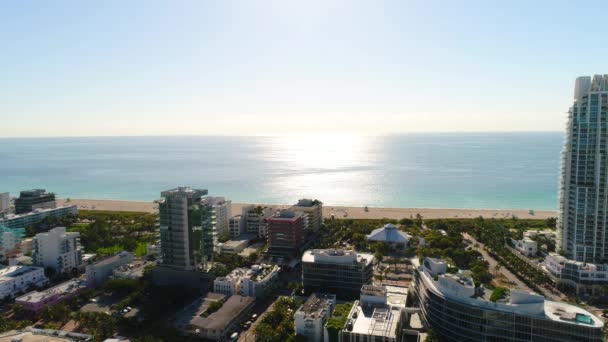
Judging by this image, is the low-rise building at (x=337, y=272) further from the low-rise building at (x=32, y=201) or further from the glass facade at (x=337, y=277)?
the low-rise building at (x=32, y=201)

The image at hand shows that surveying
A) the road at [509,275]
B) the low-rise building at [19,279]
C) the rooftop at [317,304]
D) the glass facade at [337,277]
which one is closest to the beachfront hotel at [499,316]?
the rooftop at [317,304]

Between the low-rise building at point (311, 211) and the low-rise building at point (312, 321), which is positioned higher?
the low-rise building at point (311, 211)

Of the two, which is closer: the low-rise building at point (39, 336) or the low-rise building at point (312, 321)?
the low-rise building at point (39, 336)

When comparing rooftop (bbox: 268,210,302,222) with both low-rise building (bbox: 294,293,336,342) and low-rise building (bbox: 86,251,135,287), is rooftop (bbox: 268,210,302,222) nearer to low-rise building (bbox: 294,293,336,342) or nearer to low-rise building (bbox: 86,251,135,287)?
low-rise building (bbox: 86,251,135,287)

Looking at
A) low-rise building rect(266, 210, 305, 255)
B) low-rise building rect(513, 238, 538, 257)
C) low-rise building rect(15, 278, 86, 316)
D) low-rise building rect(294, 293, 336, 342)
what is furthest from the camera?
low-rise building rect(266, 210, 305, 255)

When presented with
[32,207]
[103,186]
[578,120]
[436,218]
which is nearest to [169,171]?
[103,186]

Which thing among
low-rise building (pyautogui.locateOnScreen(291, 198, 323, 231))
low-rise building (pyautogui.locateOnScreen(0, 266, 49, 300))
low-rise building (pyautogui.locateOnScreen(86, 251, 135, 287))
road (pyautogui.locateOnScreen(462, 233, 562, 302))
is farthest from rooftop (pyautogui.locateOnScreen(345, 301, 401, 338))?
low-rise building (pyautogui.locateOnScreen(0, 266, 49, 300))

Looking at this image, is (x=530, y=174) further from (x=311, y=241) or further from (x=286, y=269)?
(x=286, y=269)
